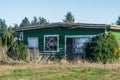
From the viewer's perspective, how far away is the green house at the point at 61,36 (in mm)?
30234

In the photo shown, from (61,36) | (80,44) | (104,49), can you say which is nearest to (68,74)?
(104,49)

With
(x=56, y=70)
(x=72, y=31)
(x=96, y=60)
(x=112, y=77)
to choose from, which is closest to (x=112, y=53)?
(x=96, y=60)

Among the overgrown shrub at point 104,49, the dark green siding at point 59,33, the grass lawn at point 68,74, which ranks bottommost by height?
the grass lawn at point 68,74

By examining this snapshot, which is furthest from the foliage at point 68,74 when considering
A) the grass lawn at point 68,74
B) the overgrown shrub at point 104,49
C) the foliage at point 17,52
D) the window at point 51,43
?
the window at point 51,43

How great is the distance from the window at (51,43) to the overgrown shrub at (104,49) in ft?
14.3

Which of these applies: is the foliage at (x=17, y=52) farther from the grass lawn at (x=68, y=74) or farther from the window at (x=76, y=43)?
the grass lawn at (x=68, y=74)

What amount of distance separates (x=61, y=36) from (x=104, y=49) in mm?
5422

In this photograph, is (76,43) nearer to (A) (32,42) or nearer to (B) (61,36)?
(B) (61,36)

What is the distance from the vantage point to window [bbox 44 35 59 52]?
31547mm

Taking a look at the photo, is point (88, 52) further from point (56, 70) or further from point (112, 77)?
point (112, 77)

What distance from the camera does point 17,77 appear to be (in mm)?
18062

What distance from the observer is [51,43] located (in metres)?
31.6

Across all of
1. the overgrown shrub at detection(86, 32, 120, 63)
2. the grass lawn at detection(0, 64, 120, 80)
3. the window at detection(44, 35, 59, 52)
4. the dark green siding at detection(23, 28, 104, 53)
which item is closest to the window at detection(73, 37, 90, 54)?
the dark green siding at detection(23, 28, 104, 53)

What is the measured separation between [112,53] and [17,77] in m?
10.6
